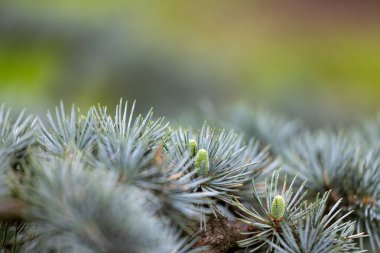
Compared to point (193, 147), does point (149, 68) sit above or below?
above

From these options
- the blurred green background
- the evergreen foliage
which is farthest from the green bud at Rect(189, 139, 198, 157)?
the blurred green background

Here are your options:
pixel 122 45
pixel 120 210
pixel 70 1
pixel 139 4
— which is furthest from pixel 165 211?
Result: pixel 139 4

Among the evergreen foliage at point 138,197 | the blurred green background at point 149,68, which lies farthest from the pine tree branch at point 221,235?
the blurred green background at point 149,68

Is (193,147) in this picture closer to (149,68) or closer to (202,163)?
(202,163)

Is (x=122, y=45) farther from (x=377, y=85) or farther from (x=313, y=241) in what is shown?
(x=313, y=241)

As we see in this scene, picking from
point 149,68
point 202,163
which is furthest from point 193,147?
point 149,68

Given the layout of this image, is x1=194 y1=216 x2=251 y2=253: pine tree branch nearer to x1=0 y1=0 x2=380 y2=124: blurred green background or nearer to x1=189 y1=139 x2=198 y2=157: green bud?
x1=189 y1=139 x2=198 y2=157: green bud

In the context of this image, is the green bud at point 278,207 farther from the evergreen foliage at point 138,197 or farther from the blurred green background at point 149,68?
the blurred green background at point 149,68
